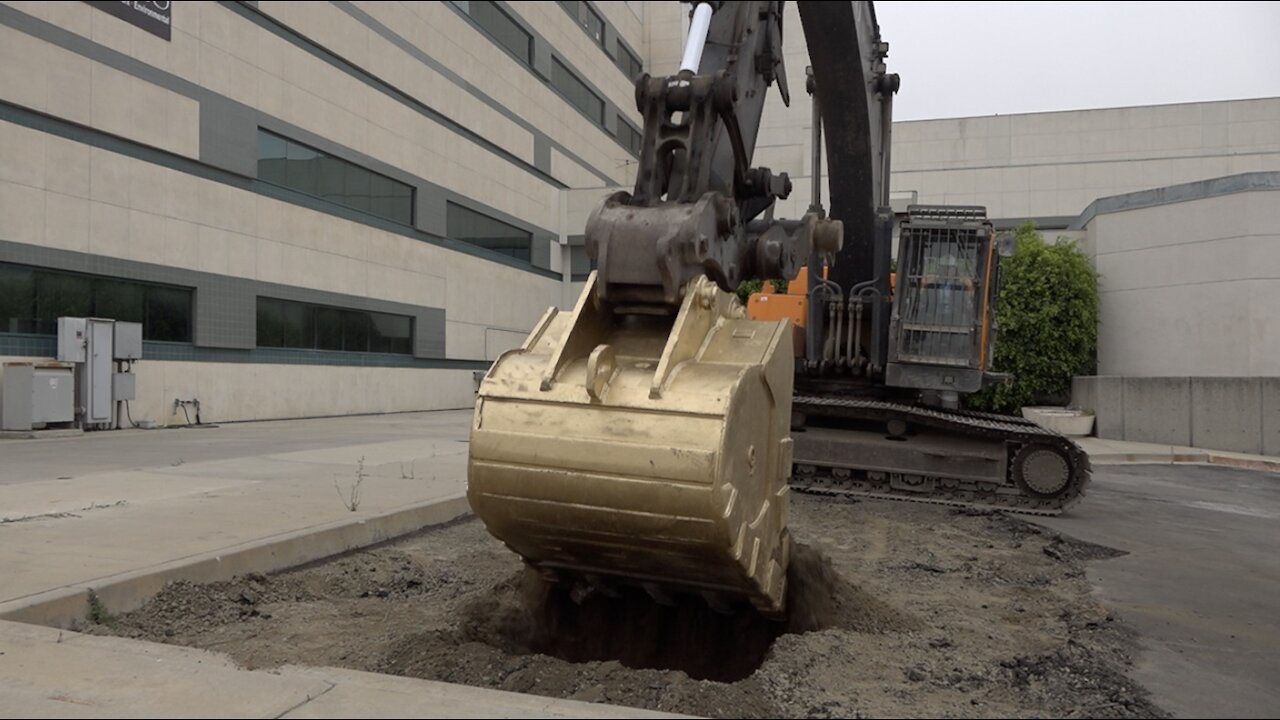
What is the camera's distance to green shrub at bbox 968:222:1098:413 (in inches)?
811

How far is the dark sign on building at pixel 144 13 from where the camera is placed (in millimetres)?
16078

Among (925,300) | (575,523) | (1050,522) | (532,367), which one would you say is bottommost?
(1050,522)

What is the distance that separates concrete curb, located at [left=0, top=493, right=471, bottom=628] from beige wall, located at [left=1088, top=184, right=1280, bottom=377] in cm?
1678

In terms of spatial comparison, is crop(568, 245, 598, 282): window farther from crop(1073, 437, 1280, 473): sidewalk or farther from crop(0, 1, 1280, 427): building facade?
crop(1073, 437, 1280, 473): sidewalk

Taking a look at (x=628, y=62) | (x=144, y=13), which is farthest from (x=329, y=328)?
(x=628, y=62)

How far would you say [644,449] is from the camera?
331 cm

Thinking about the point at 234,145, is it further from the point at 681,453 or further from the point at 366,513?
the point at 681,453

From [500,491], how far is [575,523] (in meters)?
0.32

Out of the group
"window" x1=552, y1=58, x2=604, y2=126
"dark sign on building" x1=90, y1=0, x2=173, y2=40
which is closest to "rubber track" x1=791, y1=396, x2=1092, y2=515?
"dark sign on building" x1=90, y1=0, x2=173, y2=40

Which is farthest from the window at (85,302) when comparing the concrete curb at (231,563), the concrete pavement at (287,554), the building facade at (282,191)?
the concrete curb at (231,563)

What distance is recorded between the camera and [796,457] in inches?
379

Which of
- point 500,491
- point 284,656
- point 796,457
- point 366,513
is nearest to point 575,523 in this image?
point 500,491

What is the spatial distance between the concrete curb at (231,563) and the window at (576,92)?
29.2m

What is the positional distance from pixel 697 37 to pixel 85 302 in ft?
49.9
